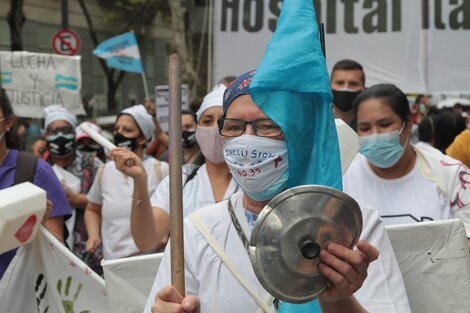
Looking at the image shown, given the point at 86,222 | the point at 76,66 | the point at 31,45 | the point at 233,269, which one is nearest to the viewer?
the point at 233,269

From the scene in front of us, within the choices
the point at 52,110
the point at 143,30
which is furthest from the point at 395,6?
the point at 143,30

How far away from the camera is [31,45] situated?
87.6 ft

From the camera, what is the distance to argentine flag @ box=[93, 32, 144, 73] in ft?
38.2

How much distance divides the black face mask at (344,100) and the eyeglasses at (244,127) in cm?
302

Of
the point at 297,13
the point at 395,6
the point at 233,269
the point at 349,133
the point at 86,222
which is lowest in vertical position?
the point at 86,222

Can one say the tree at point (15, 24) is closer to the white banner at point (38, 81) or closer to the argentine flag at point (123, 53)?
the argentine flag at point (123, 53)

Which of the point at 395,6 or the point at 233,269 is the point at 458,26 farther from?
the point at 233,269

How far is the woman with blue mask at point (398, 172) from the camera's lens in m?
4.07

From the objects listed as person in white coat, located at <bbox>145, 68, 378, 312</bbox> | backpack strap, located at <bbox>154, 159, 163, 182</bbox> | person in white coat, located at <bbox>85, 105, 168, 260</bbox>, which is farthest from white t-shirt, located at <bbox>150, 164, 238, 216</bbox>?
person in white coat, located at <bbox>145, 68, 378, 312</bbox>

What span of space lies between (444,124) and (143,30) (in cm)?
2396

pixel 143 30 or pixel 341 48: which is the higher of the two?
pixel 143 30

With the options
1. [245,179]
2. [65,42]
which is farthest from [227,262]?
[65,42]

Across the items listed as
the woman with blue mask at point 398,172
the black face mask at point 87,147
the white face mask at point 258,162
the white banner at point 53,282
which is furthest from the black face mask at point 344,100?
the white face mask at point 258,162

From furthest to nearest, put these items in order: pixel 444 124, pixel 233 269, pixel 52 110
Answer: pixel 52 110, pixel 444 124, pixel 233 269
